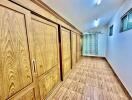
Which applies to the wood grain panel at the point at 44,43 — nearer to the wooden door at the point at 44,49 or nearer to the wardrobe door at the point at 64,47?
the wooden door at the point at 44,49

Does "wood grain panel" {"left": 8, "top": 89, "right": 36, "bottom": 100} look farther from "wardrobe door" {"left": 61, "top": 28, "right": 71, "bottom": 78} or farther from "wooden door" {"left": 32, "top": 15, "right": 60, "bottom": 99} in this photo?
"wardrobe door" {"left": 61, "top": 28, "right": 71, "bottom": 78}

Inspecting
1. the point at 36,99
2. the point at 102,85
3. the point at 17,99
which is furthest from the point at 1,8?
the point at 102,85

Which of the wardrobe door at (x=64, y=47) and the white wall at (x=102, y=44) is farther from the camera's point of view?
the white wall at (x=102, y=44)

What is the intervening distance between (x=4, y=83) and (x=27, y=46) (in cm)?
50

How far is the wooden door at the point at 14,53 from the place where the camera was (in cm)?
82

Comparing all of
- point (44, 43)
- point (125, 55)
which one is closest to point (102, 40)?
point (125, 55)

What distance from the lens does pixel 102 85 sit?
2320mm

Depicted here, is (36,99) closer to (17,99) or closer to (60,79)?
(17,99)

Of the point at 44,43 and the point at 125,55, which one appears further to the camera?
the point at 125,55

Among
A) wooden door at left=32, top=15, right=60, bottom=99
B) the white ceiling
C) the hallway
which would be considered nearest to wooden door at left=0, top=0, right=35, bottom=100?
wooden door at left=32, top=15, right=60, bottom=99

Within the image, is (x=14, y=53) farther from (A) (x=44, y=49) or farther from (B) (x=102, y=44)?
(B) (x=102, y=44)

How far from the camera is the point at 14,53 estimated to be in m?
0.93

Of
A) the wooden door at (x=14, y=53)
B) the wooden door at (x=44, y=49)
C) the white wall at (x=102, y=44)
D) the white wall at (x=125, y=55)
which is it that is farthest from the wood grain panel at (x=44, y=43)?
the white wall at (x=102, y=44)

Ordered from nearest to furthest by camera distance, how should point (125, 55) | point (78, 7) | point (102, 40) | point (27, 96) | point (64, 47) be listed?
point (27, 96)
point (78, 7)
point (125, 55)
point (64, 47)
point (102, 40)
